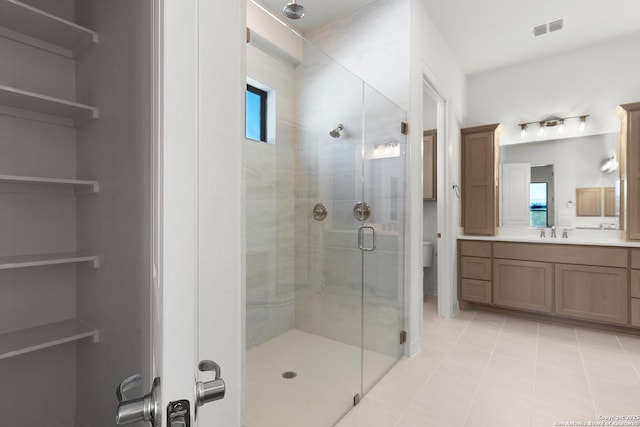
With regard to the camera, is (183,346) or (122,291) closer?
(183,346)

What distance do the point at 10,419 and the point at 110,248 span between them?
1011mm

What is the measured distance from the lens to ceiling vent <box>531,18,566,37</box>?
9.65 ft

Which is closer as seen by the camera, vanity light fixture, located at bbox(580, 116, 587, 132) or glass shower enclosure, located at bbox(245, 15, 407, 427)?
glass shower enclosure, located at bbox(245, 15, 407, 427)

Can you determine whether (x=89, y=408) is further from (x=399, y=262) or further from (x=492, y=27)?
(x=492, y=27)

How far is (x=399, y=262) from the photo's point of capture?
2.53 meters

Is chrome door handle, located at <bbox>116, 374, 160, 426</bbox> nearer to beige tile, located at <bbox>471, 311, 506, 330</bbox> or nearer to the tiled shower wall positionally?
the tiled shower wall

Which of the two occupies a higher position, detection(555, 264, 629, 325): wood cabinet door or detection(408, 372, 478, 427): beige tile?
detection(555, 264, 629, 325): wood cabinet door

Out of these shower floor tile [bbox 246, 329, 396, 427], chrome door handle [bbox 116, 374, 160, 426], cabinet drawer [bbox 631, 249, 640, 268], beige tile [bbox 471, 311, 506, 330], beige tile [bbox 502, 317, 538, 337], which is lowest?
beige tile [bbox 502, 317, 538, 337]

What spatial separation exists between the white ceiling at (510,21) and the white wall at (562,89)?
0.12 metres

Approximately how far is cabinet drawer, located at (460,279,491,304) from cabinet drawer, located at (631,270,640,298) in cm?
114

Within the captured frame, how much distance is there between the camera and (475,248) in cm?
360

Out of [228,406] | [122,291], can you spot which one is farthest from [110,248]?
[228,406]

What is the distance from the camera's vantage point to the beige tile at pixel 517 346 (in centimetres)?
255

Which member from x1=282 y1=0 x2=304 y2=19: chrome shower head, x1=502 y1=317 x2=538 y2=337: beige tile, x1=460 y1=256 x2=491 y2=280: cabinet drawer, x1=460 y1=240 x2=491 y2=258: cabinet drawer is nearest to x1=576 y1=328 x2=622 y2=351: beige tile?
x1=502 y1=317 x2=538 y2=337: beige tile
